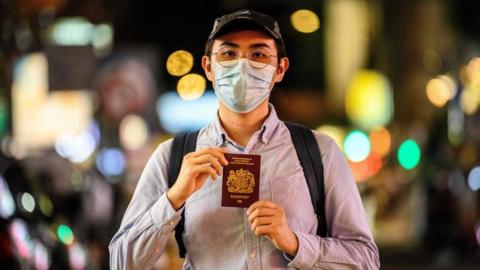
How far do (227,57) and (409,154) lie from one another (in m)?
20.1

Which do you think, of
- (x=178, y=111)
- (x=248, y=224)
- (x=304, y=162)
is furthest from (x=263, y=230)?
(x=178, y=111)

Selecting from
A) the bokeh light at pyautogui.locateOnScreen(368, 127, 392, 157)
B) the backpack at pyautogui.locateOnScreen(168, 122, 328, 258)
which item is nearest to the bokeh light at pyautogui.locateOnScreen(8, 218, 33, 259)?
the backpack at pyautogui.locateOnScreen(168, 122, 328, 258)

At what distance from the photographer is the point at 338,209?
183 inches

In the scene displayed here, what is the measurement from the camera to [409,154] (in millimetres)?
24531

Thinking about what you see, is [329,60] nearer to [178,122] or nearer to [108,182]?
[178,122]

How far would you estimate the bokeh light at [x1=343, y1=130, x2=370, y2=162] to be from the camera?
103ft

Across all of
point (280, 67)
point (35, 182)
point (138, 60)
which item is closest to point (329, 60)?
point (138, 60)

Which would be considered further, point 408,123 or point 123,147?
point 408,123

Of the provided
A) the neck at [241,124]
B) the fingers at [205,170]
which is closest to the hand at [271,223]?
the fingers at [205,170]

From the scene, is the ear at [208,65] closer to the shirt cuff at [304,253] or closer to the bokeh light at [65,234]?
the shirt cuff at [304,253]

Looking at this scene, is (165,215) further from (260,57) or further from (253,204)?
(260,57)

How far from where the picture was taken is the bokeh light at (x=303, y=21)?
1581 cm

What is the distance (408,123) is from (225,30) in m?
23.4

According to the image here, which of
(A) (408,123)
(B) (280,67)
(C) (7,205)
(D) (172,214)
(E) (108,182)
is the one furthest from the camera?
(A) (408,123)
